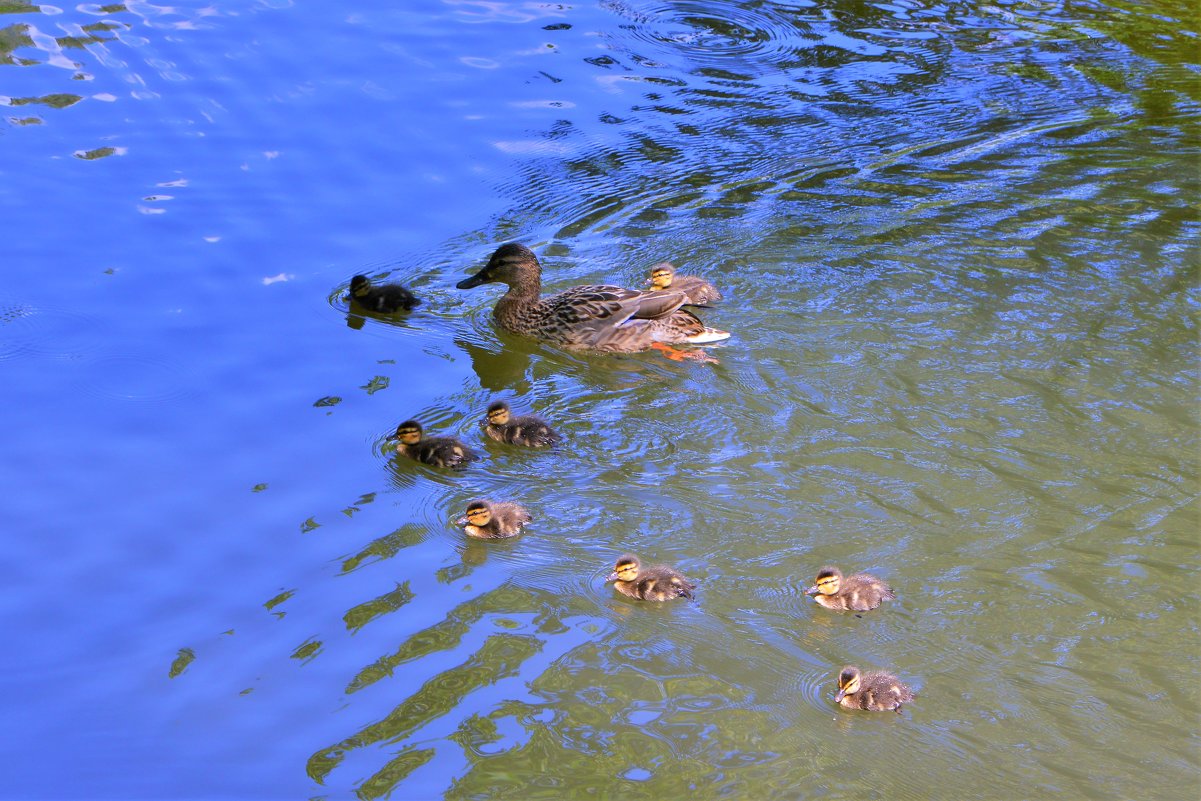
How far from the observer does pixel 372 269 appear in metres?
7.75

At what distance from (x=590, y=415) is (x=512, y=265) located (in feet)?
4.97

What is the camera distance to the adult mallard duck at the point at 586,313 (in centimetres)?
691

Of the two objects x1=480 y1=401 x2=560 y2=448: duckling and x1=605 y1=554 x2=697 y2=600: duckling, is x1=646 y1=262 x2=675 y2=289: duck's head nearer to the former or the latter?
x1=480 y1=401 x2=560 y2=448: duckling

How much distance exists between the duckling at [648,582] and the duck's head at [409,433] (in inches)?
53.6

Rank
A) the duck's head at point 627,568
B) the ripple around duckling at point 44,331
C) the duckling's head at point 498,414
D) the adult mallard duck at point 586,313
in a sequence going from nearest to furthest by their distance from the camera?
the duck's head at point 627,568 < the duckling's head at point 498,414 < the ripple around duckling at point 44,331 < the adult mallard duck at point 586,313

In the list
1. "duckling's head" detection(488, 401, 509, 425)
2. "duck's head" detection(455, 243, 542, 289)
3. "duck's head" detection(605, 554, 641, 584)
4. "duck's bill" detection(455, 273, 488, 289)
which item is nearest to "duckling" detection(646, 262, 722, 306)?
"duck's head" detection(455, 243, 542, 289)

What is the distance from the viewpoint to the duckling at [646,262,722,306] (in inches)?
284

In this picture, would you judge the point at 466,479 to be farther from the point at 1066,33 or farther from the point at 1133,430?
the point at 1066,33

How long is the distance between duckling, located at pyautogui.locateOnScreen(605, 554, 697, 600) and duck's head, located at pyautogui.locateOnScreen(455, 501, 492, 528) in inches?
23.4

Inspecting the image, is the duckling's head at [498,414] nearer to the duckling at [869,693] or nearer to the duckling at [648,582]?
the duckling at [648,582]

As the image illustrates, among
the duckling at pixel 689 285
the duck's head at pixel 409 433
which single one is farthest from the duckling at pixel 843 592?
the duckling at pixel 689 285

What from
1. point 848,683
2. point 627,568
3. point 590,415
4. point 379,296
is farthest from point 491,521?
point 379,296

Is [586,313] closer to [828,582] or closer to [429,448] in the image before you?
[429,448]

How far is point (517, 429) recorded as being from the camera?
5.89m
